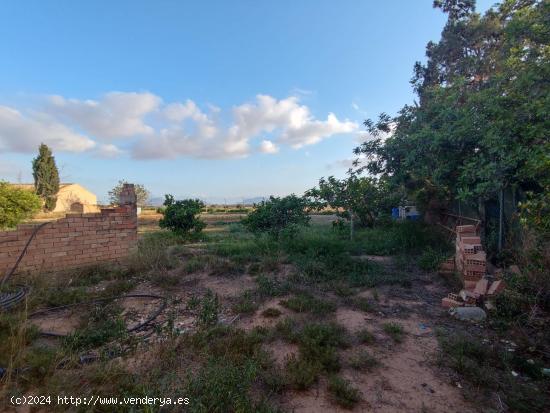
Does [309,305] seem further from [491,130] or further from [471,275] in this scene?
[491,130]

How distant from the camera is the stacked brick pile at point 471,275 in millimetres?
3988

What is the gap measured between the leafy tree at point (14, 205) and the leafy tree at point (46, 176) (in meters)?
22.7

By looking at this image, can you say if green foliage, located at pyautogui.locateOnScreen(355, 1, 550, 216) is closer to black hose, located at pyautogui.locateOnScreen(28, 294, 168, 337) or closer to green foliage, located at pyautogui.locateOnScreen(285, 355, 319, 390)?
green foliage, located at pyautogui.locateOnScreen(285, 355, 319, 390)

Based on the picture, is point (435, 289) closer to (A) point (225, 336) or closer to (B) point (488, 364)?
(B) point (488, 364)

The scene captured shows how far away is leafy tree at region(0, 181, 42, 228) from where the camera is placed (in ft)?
38.4

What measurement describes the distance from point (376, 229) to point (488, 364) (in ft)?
24.5

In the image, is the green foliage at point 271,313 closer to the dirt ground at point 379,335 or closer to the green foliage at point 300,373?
the dirt ground at point 379,335

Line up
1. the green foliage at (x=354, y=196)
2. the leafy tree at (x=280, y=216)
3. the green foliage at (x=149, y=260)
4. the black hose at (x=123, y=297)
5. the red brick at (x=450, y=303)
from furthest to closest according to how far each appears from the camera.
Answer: the green foliage at (x=354, y=196), the leafy tree at (x=280, y=216), the green foliage at (x=149, y=260), the red brick at (x=450, y=303), the black hose at (x=123, y=297)

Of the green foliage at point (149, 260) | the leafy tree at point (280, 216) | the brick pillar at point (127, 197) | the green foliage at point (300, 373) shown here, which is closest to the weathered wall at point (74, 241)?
the brick pillar at point (127, 197)

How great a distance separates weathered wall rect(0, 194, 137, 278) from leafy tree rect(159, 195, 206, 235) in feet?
11.7

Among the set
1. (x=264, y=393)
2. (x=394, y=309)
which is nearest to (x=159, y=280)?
(x=264, y=393)

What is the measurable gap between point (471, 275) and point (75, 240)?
730 centimetres

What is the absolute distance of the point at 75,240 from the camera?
5.58 m

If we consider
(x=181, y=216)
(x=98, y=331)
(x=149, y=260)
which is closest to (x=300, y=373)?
(x=98, y=331)
